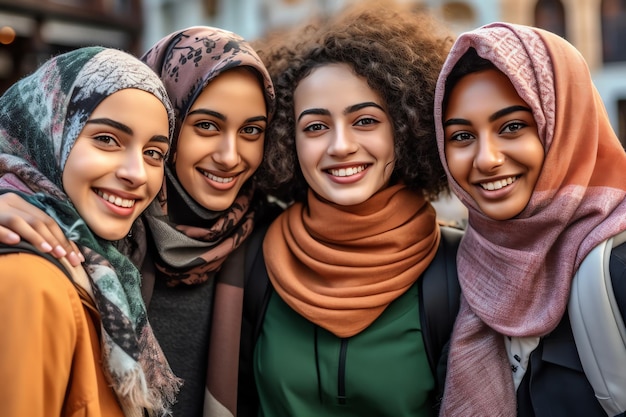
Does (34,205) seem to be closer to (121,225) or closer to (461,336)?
(121,225)

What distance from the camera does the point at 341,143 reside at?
264cm

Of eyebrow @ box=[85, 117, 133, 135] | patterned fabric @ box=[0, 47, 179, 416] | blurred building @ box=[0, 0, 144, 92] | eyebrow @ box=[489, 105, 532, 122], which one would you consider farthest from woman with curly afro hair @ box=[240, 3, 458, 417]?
blurred building @ box=[0, 0, 144, 92]

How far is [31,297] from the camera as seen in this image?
185cm

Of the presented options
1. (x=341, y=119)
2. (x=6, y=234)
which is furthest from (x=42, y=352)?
(x=341, y=119)

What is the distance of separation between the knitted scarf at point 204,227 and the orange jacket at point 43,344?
0.66 metres

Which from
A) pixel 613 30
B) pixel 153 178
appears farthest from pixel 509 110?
pixel 613 30

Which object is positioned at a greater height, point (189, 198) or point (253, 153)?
point (253, 153)

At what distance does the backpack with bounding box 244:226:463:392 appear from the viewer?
2.56m

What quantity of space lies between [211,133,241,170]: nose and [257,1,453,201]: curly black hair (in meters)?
0.26

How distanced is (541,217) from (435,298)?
0.60 metres

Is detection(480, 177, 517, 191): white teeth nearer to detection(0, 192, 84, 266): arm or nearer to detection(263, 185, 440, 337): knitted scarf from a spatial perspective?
detection(263, 185, 440, 337): knitted scarf

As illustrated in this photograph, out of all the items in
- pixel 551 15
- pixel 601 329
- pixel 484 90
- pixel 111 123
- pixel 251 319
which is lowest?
pixel 551 15

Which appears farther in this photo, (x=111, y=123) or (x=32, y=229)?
(x=111, y=123)

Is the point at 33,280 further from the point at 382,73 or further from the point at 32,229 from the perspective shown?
the point at 382,73
